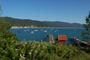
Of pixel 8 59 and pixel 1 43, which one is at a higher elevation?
pixel 1 43

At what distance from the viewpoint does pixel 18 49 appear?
490 inches

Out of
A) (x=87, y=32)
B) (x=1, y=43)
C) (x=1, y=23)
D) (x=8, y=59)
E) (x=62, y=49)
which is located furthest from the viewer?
(x=87, y=32)

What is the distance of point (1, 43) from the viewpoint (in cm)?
1254

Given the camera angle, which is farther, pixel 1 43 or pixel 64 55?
pixel 64 55

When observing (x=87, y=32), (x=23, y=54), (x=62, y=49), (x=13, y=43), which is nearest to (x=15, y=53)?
(x=23, y=54)

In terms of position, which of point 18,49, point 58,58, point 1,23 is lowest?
point 58,58

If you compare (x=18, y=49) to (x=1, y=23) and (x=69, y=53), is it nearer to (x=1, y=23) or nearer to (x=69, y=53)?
(x=69, y=53)

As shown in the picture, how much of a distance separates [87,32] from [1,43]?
53.0 ft

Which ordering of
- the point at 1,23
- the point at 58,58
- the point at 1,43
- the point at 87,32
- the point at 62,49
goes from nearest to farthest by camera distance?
the point at 1,43 < the point at 58,58 < the point at 62,49 < the point at 1,23 < the point at 87,32

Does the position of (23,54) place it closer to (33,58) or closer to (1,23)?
(33,58)

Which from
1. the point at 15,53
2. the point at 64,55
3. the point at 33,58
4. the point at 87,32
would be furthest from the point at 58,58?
the point at 87,32

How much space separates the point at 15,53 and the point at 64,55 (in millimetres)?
4158

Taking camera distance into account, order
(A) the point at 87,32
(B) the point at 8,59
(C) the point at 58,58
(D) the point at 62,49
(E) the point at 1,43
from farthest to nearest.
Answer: (A) the point at 87,32 < (D) the point at 62,49 < (C) the point at 58,58 < (E) the point at 1,43 < (B) the point at 8,59

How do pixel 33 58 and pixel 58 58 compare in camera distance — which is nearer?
pixel 33 58
